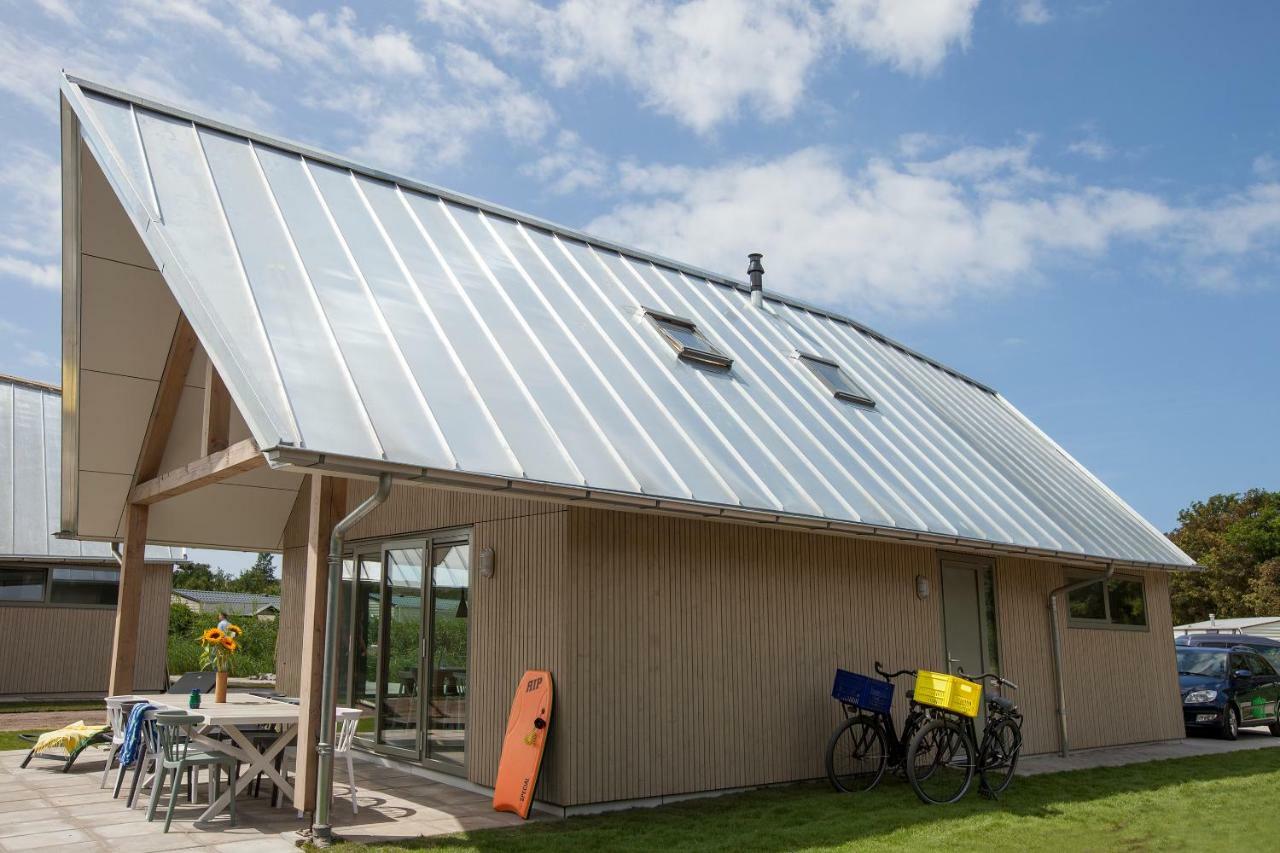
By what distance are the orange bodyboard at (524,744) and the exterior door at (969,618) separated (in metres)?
5.23

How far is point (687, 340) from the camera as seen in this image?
32.9ft

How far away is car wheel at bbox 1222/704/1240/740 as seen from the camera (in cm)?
1400

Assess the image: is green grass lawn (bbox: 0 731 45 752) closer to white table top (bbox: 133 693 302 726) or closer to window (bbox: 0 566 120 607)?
white table top (bbox: 133 693 302 726)

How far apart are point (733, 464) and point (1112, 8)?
25.5 ft

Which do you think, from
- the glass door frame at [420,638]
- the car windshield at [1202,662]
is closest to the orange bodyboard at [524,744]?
the glass door frame at [420,638]

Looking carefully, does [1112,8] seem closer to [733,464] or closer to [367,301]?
[733,464]

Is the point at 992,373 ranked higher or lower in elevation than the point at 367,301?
higher

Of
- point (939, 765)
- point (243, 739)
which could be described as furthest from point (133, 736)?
point (939, 765)

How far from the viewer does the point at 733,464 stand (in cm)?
819

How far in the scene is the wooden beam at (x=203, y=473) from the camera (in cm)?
720

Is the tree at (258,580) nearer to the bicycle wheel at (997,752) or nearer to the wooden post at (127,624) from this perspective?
the wooden post at (127,624)

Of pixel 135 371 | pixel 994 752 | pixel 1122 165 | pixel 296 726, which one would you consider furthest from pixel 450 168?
pixel 1122 165

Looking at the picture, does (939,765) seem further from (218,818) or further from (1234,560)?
(1234,560)

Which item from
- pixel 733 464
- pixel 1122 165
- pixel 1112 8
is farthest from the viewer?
pixel 1122 165
